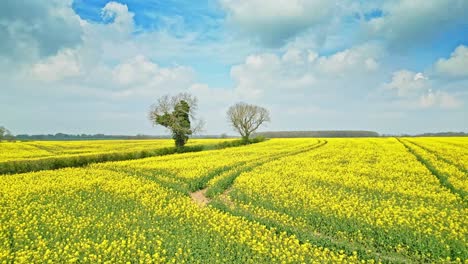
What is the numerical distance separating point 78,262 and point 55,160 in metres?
22.0

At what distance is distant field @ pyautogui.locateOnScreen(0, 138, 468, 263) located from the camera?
9.50 meters

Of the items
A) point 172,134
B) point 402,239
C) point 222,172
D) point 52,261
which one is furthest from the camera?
point 172,134

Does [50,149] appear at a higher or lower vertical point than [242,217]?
higher

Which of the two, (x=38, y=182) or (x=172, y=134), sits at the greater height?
(x=172, y=134)

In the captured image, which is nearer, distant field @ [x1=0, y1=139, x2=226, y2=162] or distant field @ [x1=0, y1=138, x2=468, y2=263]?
distant field @ [x1=0, y1=138, x2=468, y2=263]

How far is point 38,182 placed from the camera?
66.2 ft

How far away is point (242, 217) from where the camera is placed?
1311 centimetres

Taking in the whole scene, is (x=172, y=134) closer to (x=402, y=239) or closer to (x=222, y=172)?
(x=222, y=172)

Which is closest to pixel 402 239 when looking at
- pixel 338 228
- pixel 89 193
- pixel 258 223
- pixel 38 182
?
pixel 338 228

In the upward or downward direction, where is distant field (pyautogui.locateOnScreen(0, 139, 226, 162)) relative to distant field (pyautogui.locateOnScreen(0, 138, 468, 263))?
upward

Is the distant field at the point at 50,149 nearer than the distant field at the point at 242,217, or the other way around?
the distant field at the point at 242,217

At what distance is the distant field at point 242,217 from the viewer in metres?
9.50

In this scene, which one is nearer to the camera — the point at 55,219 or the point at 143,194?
the point at 55,219

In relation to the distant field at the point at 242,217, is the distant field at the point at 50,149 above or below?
above
